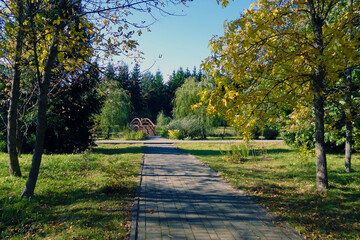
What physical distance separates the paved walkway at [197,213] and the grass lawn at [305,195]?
42 centimetres

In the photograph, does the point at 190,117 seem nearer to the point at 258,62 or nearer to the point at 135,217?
the point at 258,62

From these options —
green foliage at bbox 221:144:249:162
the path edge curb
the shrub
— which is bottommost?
the path edge curb

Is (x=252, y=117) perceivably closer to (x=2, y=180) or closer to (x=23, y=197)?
(x=23, y=197)

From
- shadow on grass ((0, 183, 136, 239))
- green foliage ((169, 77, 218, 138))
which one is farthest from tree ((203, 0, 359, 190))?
green foliage ((169, 77, 218, 138))

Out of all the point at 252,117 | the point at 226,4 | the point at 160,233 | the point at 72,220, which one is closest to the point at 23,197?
the point at 72,220

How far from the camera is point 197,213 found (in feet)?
15.7

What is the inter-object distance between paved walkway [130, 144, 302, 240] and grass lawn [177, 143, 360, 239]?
1.36 feet

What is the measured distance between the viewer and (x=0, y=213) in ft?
15.2

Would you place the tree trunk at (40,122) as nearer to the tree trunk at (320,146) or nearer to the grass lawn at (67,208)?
the grass lawn at (67,208)

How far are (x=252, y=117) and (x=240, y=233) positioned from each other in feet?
7.69

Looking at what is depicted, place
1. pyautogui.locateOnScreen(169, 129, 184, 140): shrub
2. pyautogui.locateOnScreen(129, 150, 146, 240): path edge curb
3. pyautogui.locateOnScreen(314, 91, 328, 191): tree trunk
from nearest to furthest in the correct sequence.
Answer: pyautogui.locateOnScreen(129, 150, 146, 240): path edge curb < pyautogui.locateOnScreen(314, 91, 328, 191): tree trunk < pyautogui.locateOnScreen(169, 129, 184, 140): shrub

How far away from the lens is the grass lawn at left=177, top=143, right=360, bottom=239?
429cm

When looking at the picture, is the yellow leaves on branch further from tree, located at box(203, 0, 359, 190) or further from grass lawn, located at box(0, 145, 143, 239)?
grass lawn, located at box(0, 145, 143, 239)

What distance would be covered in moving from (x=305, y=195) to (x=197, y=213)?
9.46 ft
